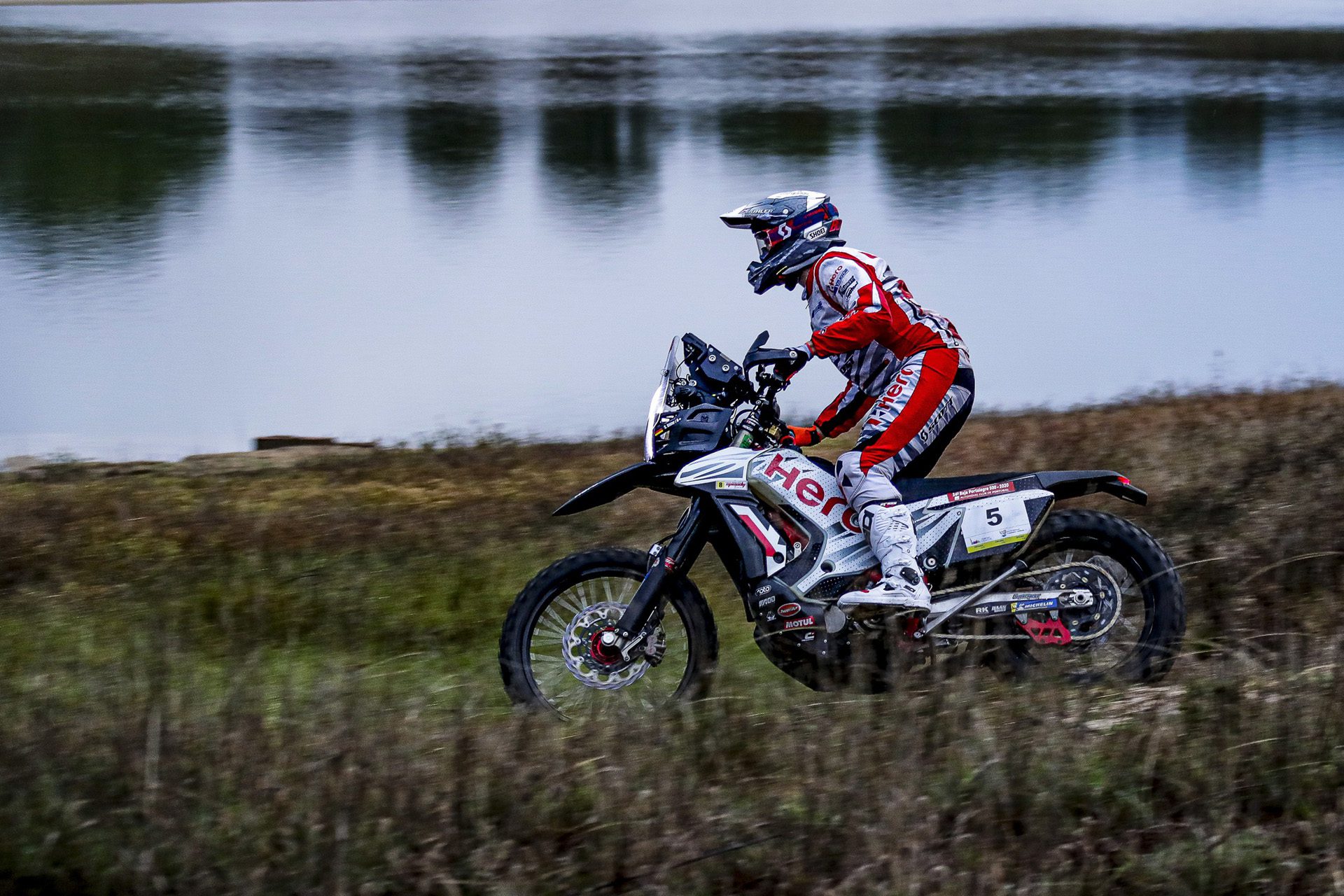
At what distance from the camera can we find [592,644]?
19.7 feet

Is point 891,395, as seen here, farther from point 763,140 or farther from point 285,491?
point 763,140

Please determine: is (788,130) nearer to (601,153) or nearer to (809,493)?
(601,153)

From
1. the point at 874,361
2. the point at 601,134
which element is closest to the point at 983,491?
the point at 874,361

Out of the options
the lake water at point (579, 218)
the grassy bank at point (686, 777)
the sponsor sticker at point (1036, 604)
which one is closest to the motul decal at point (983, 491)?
the sponsor sticker at point (1036, 604)

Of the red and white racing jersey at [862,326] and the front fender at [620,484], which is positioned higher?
the red and white racing jersey at [862,326]

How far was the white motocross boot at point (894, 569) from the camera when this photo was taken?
5.91 metres

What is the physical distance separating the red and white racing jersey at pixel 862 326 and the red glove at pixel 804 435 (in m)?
0.05

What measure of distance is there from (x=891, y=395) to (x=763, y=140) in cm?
3241

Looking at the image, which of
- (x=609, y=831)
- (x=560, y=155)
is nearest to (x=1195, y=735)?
(x=609, y=831)

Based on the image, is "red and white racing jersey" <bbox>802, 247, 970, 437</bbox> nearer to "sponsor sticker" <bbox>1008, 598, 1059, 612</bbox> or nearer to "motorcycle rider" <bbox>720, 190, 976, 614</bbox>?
"motorcycle rider" <bbox>720, 190, 976, 614</bbox>

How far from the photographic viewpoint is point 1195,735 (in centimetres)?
488

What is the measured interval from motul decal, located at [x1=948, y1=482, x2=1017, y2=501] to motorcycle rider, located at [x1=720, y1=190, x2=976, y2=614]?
0.84 feet

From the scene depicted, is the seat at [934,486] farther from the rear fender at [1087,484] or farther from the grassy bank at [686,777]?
the grassy bank at [686,777]

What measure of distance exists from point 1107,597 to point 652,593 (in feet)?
6.03
